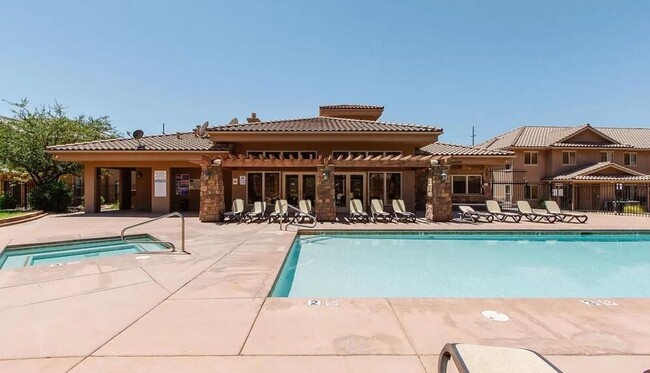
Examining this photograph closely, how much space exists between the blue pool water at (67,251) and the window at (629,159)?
127 ft

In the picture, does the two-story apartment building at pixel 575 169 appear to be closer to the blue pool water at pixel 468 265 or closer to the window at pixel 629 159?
the window at pixel 629 159

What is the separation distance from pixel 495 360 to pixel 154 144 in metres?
19.1

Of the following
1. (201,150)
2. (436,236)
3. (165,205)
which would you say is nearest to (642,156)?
(436,236)

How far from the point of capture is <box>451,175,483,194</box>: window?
21.6 metres

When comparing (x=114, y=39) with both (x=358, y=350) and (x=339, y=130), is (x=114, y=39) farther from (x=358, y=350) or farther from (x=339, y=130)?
(x=358, y=350)

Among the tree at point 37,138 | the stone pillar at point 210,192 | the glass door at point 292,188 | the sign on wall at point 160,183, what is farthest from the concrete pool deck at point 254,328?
the tree at point 37,138

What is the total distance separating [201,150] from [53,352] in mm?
14484

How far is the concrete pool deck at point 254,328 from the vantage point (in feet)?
Answer: 9.91

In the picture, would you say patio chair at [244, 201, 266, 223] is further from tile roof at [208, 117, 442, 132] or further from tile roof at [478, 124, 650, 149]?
tile roof at [478, 124, 650, 149]

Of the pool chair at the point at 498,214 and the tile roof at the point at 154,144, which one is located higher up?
the tile roof at the point at 154,144

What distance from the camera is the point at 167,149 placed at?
1667 centimetres

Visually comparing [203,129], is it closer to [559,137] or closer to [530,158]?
[530,158]

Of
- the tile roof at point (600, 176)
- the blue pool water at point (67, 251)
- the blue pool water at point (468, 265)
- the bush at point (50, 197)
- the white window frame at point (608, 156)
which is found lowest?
the blue pool water at point (468, 265)

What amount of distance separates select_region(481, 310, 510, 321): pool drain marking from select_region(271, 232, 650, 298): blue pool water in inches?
68.7
